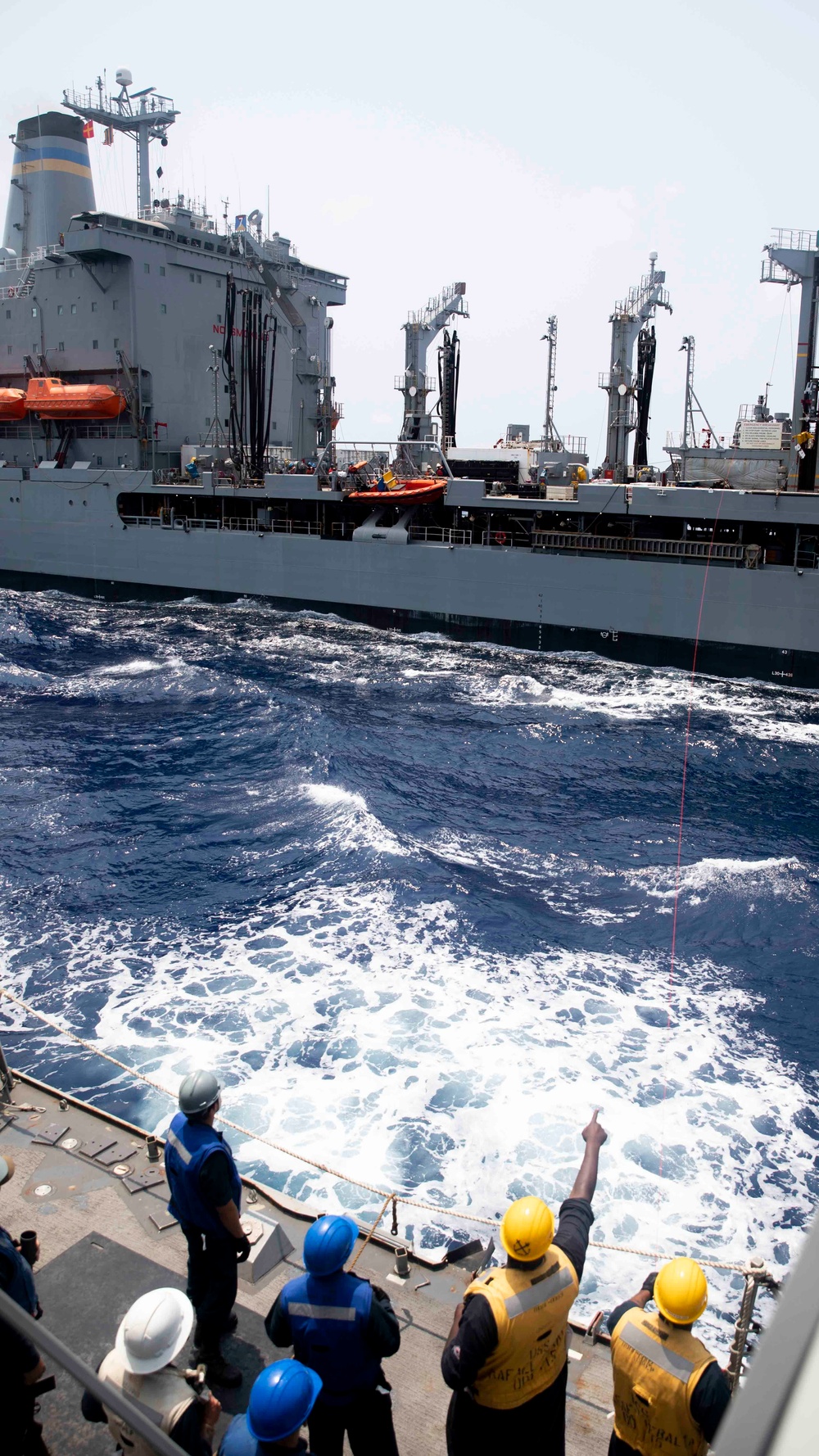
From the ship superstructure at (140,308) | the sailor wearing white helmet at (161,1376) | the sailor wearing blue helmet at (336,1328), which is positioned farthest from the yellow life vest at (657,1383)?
the ship superstructure at (140,308)

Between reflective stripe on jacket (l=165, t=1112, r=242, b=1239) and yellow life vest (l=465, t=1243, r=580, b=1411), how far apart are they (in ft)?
3.63

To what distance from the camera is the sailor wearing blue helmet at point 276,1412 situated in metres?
2.16

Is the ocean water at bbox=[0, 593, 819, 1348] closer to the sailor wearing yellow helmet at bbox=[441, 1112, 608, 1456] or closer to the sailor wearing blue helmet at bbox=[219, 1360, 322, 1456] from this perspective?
the sailor wearing yellow helmet at bbox=[441, 1112, 608, 1456]

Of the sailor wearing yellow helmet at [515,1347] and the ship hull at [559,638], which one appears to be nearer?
the sailor wearing yellow helmet at [515,1347]

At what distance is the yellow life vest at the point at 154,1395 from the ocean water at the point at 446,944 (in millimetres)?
1894

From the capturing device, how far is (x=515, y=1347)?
2.49m

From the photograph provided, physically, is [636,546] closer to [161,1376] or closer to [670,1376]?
[670,1376]

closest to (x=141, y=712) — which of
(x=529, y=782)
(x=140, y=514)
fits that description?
(x=529, y=782)

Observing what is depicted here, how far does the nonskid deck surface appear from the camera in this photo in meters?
3.09

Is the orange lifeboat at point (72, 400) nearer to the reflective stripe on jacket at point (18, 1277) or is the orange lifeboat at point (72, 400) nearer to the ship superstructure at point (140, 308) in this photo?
the ship superstructure at point (140, 308)

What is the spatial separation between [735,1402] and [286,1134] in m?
5.81

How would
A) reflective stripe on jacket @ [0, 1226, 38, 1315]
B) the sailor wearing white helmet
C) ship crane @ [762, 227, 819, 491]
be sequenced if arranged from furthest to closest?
ship crane @ [762, 227, 819, 491] → reflective stripe on jacket @ [0, 1226, 38, 1315] → the sailor wearing white helmet

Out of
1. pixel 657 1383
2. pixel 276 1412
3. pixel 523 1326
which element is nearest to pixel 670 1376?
pixel 657 1383

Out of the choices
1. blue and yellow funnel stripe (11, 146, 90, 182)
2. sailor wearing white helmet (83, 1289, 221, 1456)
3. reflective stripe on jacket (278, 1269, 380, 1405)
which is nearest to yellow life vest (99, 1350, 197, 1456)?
sailor wearing white helmet (83, 1289, 221, 1456)
